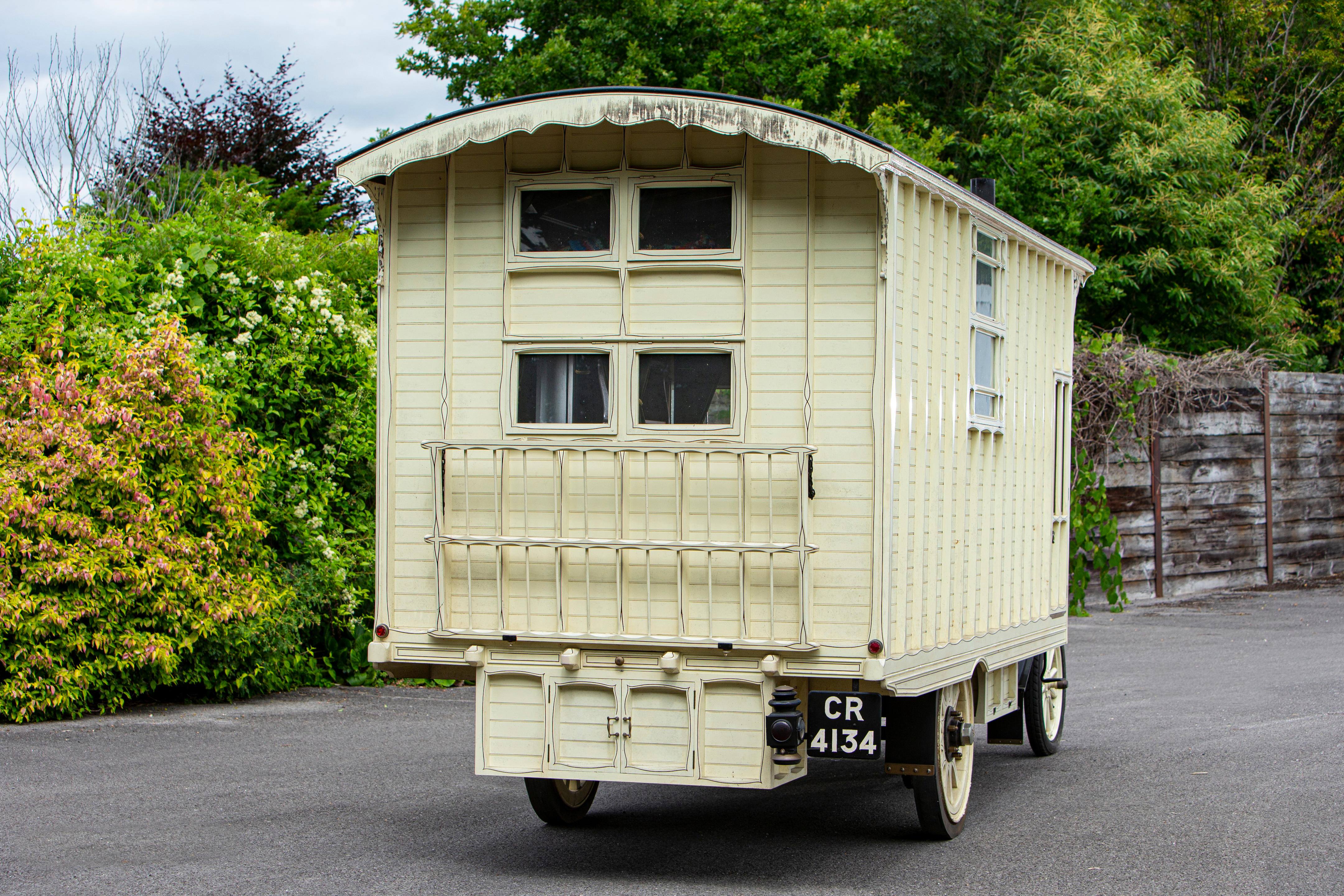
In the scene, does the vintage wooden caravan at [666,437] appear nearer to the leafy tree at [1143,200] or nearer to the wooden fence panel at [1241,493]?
the wooden fence panel at [1241,493]

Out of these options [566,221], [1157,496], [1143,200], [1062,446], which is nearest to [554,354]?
[566,221]

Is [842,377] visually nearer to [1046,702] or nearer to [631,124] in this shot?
[631,124]

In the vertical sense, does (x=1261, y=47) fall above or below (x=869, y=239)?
above

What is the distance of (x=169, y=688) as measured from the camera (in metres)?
10.9

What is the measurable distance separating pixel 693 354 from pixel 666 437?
0.38 metres

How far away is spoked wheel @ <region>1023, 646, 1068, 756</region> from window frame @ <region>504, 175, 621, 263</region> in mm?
4214

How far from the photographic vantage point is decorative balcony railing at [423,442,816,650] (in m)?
6.07

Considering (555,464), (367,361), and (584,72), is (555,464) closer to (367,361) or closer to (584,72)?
(367,361)

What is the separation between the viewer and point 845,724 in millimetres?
6098

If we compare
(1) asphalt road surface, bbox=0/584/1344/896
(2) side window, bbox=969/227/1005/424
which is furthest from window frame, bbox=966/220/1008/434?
(1) asphalt road surface, bbox=0/584/1344/896

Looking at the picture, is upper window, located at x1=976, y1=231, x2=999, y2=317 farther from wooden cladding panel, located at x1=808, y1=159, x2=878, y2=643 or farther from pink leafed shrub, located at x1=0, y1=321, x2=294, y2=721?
pink leafed shrub, located at x1=0, y1=321, x2=294, y2=721

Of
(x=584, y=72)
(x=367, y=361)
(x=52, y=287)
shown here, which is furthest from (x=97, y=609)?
(x=584, y=72)

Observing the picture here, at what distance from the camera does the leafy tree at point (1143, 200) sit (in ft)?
66.3

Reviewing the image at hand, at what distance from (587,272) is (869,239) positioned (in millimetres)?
1258
